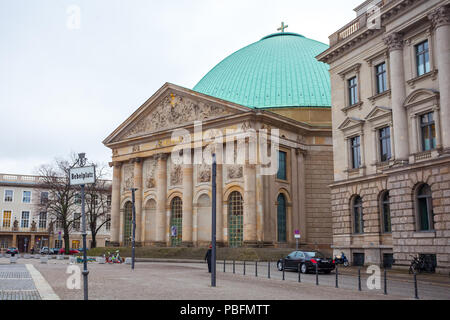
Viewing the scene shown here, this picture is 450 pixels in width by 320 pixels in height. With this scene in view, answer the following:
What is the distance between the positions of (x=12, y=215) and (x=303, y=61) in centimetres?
6327

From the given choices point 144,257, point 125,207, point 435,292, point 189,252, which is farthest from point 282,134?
point 435,292

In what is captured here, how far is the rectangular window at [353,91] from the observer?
34856 millimetres

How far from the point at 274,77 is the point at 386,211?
3025 cm

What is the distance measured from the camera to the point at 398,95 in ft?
96.2

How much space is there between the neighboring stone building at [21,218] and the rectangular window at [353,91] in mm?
69290

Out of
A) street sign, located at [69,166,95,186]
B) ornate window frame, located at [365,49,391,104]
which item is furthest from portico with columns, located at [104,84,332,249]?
street sign, located at [69,166,95,186]

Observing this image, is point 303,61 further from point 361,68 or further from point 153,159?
point 361,68

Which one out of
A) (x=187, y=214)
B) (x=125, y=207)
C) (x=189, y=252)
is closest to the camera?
(x=189, y=252)

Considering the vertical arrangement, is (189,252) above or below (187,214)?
below

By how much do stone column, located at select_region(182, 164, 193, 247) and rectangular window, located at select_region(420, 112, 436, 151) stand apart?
28168 mm

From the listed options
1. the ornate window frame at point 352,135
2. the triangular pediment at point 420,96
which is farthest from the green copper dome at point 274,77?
the triangular pediment at point 420,96

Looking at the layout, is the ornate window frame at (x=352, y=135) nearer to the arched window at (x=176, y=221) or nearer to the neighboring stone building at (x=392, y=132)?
the neighboring stone building at (x=392, y=132)

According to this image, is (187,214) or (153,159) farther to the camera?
(153,159)
